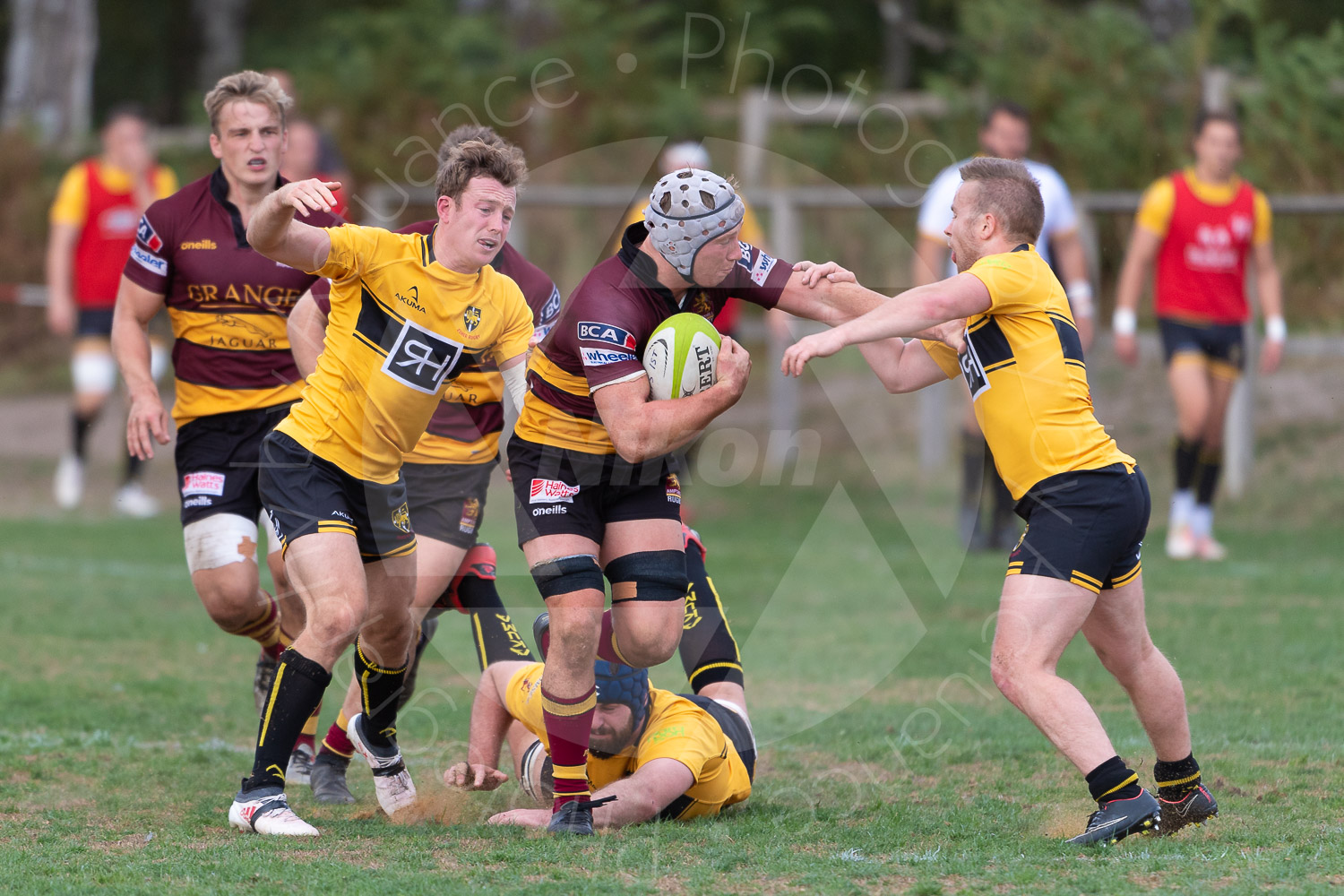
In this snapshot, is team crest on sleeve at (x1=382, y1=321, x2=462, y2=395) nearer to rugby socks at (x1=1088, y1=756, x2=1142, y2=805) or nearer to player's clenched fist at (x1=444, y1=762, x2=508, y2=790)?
player's clenched fist at (x1=444, y1=762, x2=508, y2=790)

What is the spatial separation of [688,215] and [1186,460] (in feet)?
20.0

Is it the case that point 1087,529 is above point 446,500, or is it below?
above

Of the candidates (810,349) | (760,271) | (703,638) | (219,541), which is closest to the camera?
(810,349)

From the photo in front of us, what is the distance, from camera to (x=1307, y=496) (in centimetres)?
1138

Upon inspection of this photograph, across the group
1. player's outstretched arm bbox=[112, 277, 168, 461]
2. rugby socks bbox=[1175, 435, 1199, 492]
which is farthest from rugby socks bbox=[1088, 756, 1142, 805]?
rugby socks bbox=[1175, 435, 1199, 492]

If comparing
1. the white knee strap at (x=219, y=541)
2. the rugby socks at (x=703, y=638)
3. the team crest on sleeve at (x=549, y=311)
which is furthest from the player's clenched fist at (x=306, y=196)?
the rugby socks at (x=703, y=638)

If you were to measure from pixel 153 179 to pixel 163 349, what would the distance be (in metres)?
1.71

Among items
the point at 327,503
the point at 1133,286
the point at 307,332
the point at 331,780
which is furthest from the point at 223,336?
A: the point at 1133,286

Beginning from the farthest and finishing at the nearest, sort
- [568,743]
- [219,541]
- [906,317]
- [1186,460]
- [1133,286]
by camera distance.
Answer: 1. [1133,286]
2. [1186,460]
3. [219,541]
4. [568,743]
5. [906,317]

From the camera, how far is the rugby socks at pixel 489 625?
18.5 feet

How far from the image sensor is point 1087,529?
14.7 ft

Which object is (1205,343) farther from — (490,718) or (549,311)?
(490,718)

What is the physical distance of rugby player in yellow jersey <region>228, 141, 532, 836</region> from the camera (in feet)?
15.9

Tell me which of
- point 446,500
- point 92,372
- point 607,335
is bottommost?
point 446,500
